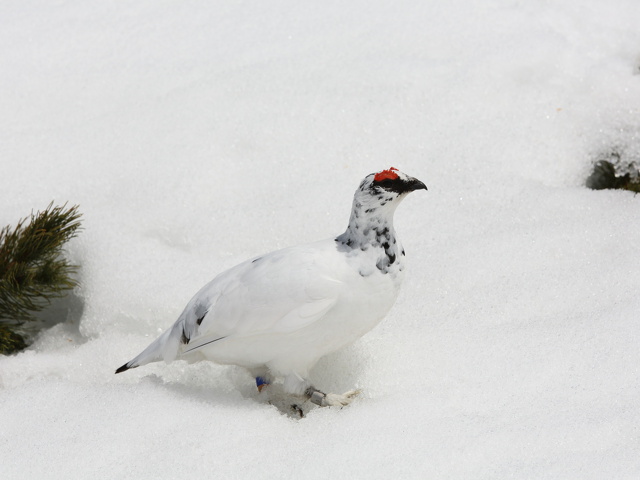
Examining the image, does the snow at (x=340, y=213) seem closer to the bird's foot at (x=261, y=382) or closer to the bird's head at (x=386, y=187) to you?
the bird's foot at (x=261, y=382)

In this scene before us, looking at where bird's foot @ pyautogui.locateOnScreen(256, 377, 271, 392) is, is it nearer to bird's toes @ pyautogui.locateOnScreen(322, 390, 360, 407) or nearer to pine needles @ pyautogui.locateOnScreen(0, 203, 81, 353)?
bird's toes @ pyautogui.locateOnScreen(322, 390, 360, 407)

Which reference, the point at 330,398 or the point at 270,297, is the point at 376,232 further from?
the point at 330,398

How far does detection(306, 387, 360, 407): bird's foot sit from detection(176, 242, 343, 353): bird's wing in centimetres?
29

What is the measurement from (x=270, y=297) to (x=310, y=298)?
0.14 m

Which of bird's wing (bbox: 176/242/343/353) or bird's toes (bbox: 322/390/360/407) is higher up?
bird's wing (bbox: 176/242/343/353)

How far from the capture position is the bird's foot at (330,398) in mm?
2492

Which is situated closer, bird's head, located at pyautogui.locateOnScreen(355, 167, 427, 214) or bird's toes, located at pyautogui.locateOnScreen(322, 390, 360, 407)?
bird's head, located at pyautogui.locateOnScreen(355, 167, 427, 214)

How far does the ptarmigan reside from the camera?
238cm

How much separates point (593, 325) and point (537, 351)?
0.26 meters

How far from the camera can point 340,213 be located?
346 centimetres

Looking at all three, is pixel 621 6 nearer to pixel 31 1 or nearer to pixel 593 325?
pixel 593 325

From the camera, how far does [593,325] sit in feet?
8.86

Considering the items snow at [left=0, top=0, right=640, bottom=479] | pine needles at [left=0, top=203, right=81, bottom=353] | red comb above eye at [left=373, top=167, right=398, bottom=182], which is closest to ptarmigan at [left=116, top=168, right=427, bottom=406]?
red comb above eye at [left=373, top=167, right=398, bottom=182]

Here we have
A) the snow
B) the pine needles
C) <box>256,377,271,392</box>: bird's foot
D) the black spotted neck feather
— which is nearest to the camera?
the snow
